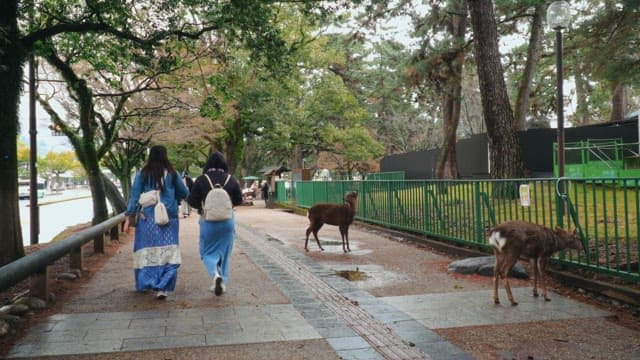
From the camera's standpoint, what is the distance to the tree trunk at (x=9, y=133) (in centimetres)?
821

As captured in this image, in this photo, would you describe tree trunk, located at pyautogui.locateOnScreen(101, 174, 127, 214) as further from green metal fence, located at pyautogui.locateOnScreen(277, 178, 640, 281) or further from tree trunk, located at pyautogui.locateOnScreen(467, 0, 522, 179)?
tree trunk, located at pyautogui.locateOnScreen(467, 0, 522, 179)

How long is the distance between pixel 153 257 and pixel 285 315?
2024mm

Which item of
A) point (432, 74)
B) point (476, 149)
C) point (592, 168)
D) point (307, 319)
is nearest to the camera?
point (307, 319)

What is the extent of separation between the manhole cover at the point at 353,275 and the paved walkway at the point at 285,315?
134mm

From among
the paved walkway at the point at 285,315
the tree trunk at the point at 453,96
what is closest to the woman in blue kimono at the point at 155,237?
the paved walkway at the point at 285,315

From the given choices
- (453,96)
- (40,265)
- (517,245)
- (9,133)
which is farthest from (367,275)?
(453,96)

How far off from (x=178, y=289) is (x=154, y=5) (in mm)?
6032

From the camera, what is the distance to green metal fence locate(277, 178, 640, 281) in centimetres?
634

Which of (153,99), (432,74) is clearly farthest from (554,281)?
(153,99)

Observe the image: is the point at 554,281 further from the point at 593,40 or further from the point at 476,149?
the point at 476,149

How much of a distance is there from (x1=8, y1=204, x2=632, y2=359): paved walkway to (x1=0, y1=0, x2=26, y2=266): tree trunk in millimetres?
1520

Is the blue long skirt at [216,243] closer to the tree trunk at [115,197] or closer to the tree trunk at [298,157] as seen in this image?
the tree trunk at [115,197]

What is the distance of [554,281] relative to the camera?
695cm

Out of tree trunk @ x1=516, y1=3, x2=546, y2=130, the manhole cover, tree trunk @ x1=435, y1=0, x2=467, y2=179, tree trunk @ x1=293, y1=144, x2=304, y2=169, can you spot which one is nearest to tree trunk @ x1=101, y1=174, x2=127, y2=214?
tree trunk @ x1=435, y1=0, x2=467, y2=179
